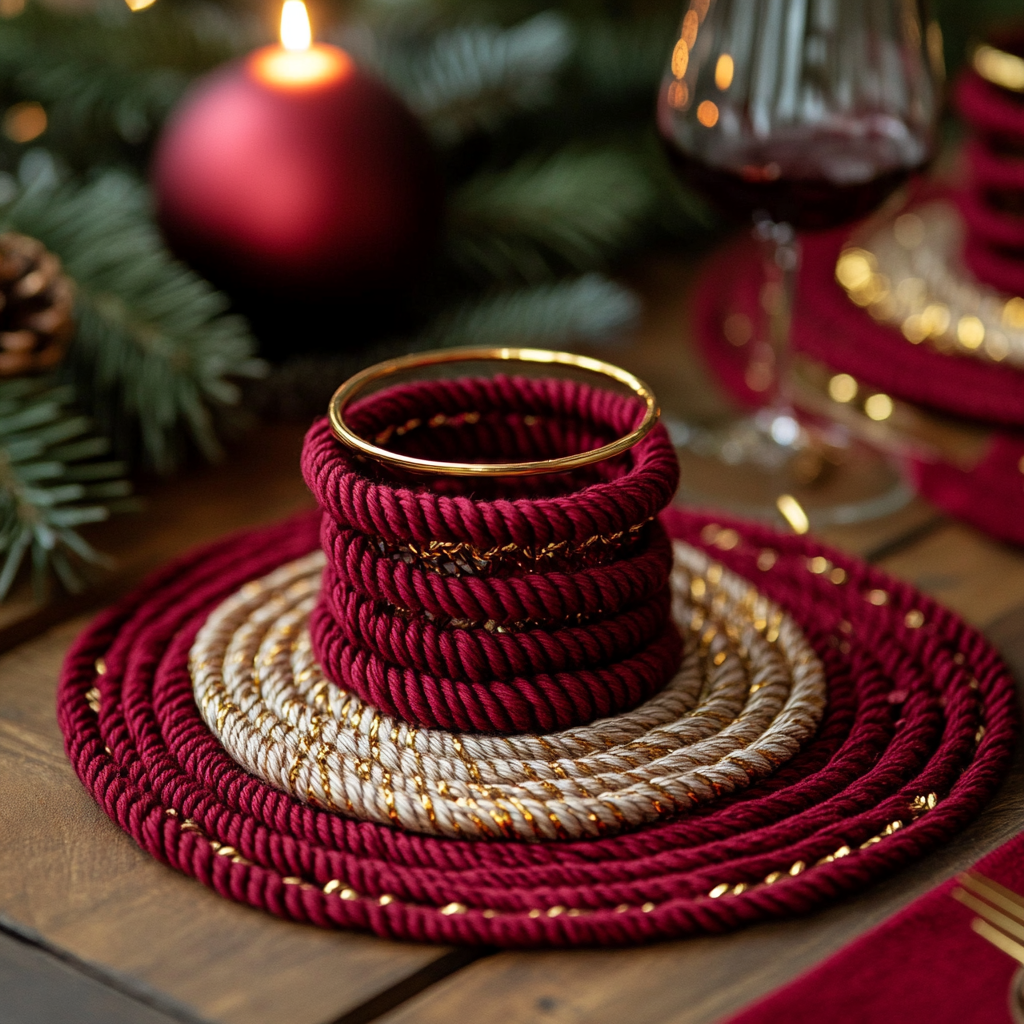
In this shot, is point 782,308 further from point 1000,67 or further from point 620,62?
point 620,62

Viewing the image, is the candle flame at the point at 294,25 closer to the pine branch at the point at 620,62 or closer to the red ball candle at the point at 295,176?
the red ball candle at the point at 295,176

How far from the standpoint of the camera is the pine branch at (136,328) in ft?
1.73

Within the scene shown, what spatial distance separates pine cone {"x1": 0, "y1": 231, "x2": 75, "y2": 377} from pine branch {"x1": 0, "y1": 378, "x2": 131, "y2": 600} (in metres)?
0.01

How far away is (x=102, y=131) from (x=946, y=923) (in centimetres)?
59

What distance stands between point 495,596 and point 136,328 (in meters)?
0.28

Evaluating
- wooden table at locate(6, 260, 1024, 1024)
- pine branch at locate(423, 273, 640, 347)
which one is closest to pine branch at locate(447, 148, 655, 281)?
pine branch at locate(423, 273, 640, 347)

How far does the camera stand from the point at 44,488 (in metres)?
0.50

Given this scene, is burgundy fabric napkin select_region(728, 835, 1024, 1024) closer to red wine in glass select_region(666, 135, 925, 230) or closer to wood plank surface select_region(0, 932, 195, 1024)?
wood plank surface select_region(0, 932, 195, 1024)

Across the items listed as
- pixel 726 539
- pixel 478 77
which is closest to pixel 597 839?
pixel 726 539

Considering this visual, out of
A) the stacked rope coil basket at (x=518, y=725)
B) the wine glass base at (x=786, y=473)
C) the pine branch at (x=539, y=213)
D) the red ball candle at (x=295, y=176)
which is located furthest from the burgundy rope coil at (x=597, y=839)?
the pine branch at (x=539, y=213)

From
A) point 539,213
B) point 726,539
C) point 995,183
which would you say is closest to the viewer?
point 726,539

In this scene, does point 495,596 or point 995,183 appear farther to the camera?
point 995,183

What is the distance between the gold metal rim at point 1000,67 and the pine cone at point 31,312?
0.41 metres

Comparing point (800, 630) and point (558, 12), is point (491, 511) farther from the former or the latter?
point (558, 12)
